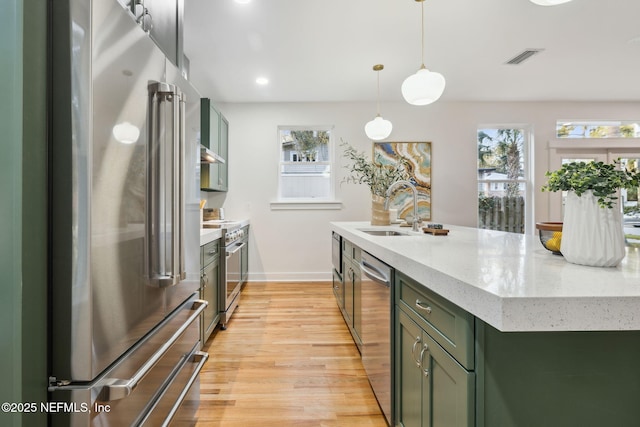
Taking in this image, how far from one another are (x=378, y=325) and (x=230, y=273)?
176 cm

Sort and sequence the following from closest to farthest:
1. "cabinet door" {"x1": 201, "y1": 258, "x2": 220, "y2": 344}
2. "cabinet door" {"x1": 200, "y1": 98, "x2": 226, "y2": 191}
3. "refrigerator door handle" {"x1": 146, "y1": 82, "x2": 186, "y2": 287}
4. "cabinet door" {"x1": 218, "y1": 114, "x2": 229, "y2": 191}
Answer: "refrigerator door handle" {"x1": 146, "y1": 82, "x2": 186, "y2": 287}, "cabinet door" {"x1": 201, "y1": 258, "x2": 220, "y2": 344}, "cabinet door" {"x1": 200, "y1": 98, "x2": 226, "y2": 191}, "cabinet door" {"x1": 218, "y1": 114, "x2": 229, "y2": 191}

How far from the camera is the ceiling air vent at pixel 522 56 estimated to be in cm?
320

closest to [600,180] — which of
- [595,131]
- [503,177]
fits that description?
[503,177]

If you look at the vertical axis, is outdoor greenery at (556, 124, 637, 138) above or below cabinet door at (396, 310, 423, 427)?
above

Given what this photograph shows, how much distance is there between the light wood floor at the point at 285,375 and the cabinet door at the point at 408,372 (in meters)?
0.35

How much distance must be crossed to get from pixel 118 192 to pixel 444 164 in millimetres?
4675

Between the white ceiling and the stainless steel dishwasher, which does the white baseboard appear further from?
the stainless steel dishwasher

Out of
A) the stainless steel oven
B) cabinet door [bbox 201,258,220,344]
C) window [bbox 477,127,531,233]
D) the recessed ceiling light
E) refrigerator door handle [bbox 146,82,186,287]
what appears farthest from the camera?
window [bbox 477,127,531,233]

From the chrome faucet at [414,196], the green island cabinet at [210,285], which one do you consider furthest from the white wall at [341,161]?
the green island cabinet at [210,285]

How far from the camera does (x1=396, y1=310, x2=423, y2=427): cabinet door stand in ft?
3.72

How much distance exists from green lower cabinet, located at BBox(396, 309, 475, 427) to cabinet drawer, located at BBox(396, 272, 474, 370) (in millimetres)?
28

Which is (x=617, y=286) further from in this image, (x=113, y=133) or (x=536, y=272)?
(x=113, y=133)

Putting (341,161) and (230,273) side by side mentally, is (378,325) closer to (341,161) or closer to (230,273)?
(230,273)

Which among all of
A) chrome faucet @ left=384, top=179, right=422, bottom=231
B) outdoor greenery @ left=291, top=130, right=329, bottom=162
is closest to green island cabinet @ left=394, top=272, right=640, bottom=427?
chrome faucet @ left=384, top=179, right=422, bottom=231
